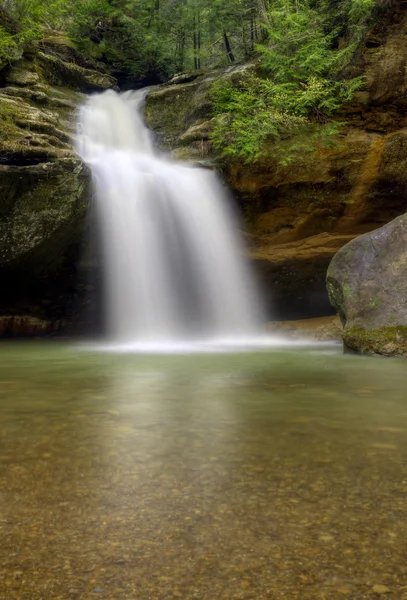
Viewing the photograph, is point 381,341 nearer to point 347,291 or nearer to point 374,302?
point 374,302

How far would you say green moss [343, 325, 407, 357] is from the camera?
8266 millimetres

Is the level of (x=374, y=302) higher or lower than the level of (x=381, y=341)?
higher

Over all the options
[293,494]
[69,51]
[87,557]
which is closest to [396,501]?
[293,494]

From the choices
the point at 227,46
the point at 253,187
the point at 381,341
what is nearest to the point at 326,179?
the point at 253,187

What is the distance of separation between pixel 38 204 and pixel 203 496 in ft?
31.8

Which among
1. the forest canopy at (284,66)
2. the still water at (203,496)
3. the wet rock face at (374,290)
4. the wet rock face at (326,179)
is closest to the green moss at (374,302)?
the wet rock face at (374,290)

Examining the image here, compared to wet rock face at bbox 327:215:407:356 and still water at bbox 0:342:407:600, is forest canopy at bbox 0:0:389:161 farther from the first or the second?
still water at bbox 0:342:407:600

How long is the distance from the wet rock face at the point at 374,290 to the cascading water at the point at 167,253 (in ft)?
12.4

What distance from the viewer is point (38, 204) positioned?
35.4 ft

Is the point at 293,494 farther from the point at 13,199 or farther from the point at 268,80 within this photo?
the point at 268,80

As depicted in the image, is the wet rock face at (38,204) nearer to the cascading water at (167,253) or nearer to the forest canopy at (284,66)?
the cascading water at (167,253)

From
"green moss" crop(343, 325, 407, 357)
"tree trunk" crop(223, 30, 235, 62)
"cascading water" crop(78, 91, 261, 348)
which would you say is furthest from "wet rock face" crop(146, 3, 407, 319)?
"tree trunk" crop(223, 30, 235, 62)

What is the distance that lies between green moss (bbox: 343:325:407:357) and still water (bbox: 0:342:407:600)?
3520mm

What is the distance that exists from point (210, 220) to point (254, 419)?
377 inches
